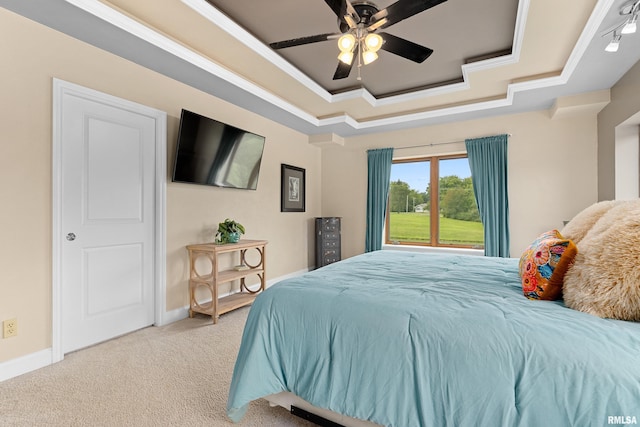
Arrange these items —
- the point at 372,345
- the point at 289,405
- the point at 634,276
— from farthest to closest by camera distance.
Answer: the point at 289,405, the point at 372,345, the point at 634,276

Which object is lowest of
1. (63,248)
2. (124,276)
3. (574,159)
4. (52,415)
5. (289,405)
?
(52,415)

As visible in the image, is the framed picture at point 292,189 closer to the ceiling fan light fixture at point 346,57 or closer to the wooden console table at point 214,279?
the wooden console table at point 214,279

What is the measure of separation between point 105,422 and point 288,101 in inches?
145

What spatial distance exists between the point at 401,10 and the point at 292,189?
3.35 m

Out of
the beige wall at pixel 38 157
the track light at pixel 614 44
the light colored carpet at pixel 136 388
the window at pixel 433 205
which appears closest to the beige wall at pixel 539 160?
the window at pixel 433 205

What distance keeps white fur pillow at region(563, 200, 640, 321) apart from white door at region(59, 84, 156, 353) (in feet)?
10.8

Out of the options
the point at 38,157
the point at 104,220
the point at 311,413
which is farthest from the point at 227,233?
the point at 311,413

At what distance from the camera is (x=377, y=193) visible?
5.12 metres

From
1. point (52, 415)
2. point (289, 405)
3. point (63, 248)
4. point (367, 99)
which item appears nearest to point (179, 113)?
point (63, 248)

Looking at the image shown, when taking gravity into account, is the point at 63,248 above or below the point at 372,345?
above

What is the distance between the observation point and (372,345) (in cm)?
130

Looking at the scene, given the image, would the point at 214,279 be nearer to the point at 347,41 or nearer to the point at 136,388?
the point at 136,388

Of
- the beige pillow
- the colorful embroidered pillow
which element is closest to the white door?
the colorful embroidered pillow

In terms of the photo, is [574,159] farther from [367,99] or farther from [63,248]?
[63,248]
